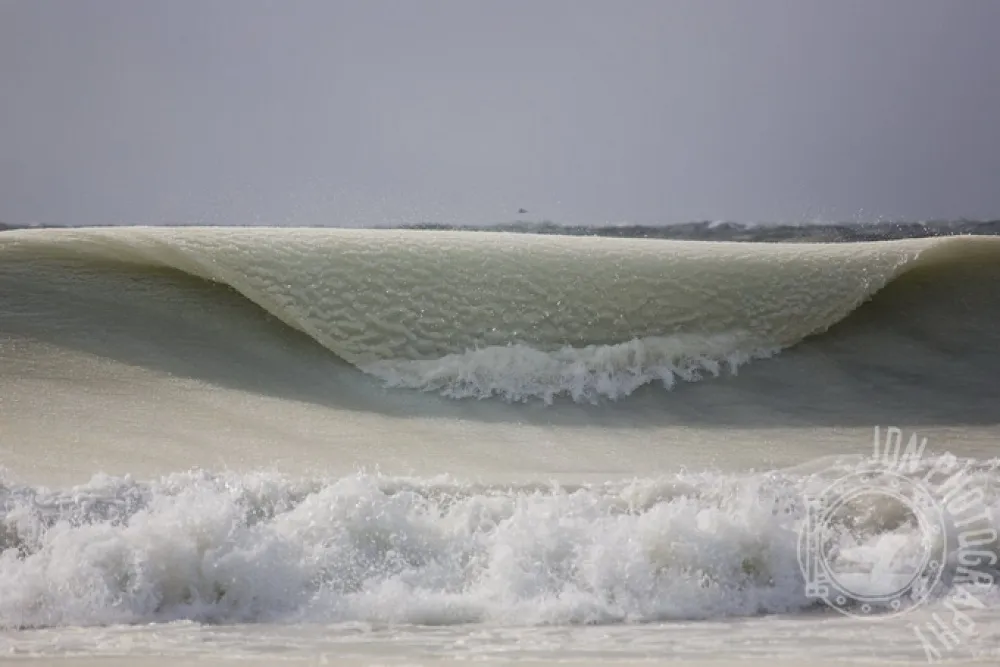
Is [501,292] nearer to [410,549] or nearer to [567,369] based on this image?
[567,369]

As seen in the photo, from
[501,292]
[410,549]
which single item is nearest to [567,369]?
[501,292]

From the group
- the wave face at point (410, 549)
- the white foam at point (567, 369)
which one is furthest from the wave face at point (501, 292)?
the wave face at point (410, 549)

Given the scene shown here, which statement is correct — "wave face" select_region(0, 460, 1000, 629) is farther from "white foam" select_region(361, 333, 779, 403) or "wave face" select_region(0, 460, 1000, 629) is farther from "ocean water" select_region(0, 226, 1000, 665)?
"white foam" select_region(361, 333, 779, 403)

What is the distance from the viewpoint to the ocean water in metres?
1.03

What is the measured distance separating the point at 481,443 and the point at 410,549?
0.47 meters

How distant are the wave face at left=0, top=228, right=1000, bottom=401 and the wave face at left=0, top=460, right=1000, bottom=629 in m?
0.58

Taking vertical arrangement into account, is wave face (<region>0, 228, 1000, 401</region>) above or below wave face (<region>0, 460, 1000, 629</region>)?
above

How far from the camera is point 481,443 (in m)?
1.62

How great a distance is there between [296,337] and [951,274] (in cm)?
141

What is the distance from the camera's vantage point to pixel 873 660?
0.87 metres

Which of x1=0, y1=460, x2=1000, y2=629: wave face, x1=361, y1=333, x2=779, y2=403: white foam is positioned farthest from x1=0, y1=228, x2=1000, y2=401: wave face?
x1=0, y1=460, x2=1000, y2=629: wave face

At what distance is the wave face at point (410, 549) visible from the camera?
1052mm

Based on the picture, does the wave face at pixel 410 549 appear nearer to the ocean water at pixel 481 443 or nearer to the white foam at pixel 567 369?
the ocean water at pixel 481 443

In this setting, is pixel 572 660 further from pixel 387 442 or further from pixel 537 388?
→ pixel 537 388
